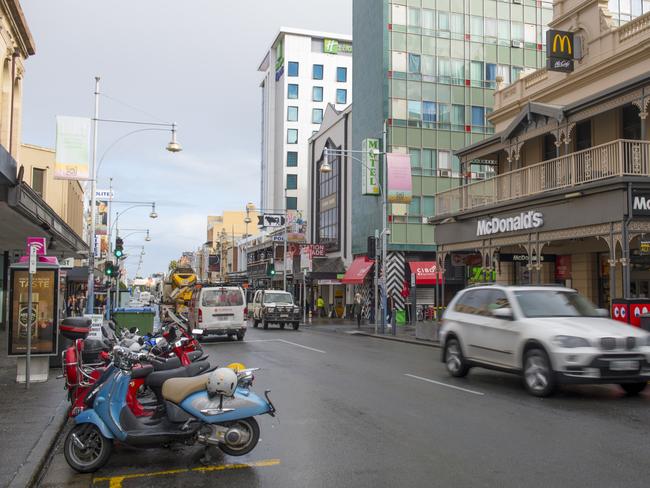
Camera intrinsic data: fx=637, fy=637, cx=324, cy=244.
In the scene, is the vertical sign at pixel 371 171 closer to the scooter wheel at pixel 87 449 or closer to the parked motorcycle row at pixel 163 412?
the parked motorcycle row at pixel 163 412

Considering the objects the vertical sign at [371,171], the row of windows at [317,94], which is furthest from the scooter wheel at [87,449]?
the row of windows at [317,94]

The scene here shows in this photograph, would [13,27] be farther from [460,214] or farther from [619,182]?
[619,182]

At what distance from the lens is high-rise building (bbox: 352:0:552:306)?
4188 centimetres

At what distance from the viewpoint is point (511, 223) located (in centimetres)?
2075

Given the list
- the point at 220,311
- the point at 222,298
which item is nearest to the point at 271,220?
the point at 222,298

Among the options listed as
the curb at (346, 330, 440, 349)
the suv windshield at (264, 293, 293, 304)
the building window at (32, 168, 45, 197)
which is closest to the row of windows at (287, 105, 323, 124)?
the building window at (32, 168, 45, 197)

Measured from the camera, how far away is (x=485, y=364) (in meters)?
11.8

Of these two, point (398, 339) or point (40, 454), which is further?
point (398, 339)

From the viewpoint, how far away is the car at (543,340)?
9812 mm

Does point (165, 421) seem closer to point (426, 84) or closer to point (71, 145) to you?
point (71, 145)

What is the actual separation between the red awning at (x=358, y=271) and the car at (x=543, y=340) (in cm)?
2706

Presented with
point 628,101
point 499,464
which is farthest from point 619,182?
point 499,464

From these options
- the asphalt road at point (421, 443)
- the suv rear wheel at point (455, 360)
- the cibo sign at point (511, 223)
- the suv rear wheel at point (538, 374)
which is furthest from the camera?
the cibo sign at point (511, 223)

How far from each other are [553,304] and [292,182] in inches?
2858
